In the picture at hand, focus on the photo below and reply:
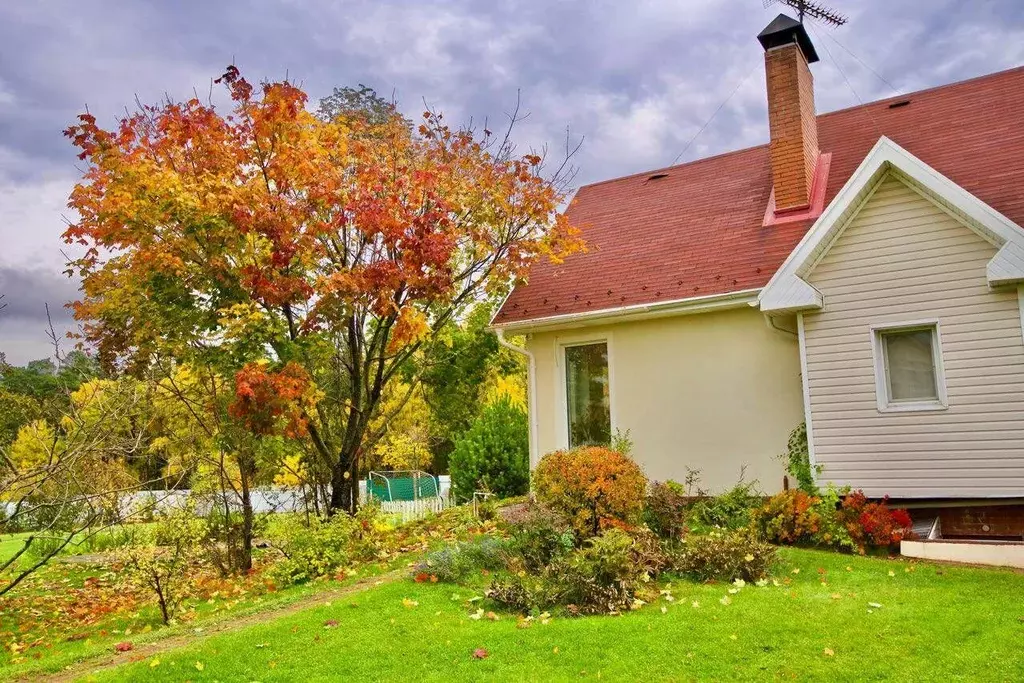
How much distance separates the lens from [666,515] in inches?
344

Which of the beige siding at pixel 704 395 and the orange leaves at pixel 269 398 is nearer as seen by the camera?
the orange leaves at pixel 269 398

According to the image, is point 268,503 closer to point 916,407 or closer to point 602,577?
point 602,577

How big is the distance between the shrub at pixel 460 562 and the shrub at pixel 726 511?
2.92 metres

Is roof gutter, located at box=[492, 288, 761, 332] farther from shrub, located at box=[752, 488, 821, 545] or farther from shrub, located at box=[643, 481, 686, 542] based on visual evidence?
shrub, located at box=[643, 481, 686, 542]

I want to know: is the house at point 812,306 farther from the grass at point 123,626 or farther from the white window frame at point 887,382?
the grass at point 123,626

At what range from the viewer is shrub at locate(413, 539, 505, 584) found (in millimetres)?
8148

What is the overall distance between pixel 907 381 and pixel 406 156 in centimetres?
803

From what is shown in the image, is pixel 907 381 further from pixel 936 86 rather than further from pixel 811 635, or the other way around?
pixel 936 86

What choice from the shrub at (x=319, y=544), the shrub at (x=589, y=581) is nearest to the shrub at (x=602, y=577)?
the shrub at (x=589, y=581)

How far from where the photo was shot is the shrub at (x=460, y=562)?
8148mm

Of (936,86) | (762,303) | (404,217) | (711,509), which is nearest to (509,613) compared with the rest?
(711,509)

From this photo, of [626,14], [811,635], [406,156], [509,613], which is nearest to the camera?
[811,635]

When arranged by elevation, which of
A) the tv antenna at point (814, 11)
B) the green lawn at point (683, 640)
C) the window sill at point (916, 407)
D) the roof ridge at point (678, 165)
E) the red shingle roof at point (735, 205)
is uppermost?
the tv antenna at point (814, 11)

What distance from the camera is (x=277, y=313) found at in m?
11.4
